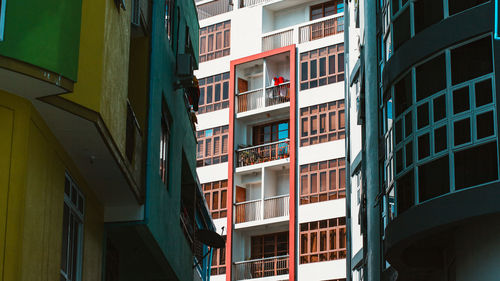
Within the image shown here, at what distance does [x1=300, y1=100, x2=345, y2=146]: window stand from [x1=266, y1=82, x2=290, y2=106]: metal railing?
73.9 inches

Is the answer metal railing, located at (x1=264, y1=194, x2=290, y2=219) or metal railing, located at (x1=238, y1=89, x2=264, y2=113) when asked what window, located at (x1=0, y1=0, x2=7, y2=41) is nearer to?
metal railing, located at (x1=264, y1=194, x2=290, y2=219)

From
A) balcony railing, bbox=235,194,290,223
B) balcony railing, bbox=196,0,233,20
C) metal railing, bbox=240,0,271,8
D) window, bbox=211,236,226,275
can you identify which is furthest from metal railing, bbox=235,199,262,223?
balcony railing, bbox=196,0,233,20

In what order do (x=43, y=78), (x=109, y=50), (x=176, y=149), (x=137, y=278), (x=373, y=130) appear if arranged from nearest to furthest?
(x=43, y=78) < (x=109, y=50) < (x=137, y=278) < (x=176, y=149) < (x=373, y=130)

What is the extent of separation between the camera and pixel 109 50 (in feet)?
48.3

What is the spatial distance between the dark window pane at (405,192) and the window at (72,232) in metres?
7.52

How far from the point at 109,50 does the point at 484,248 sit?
8.73 m

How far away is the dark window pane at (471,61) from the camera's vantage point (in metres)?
19.6

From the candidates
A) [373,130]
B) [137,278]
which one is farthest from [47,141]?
[373,130]

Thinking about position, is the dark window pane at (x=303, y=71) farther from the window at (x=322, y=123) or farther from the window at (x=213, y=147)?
the window at (x=213, y=147)

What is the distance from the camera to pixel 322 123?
52.0 meters

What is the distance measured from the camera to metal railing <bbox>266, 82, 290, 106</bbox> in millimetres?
54719

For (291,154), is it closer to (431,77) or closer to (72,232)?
(431,77)

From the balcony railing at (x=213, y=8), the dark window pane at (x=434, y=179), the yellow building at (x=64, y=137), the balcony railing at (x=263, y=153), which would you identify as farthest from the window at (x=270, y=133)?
the yellow building at (x=64, y=137)

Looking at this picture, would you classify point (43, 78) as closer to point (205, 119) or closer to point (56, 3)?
point (56, 3)
